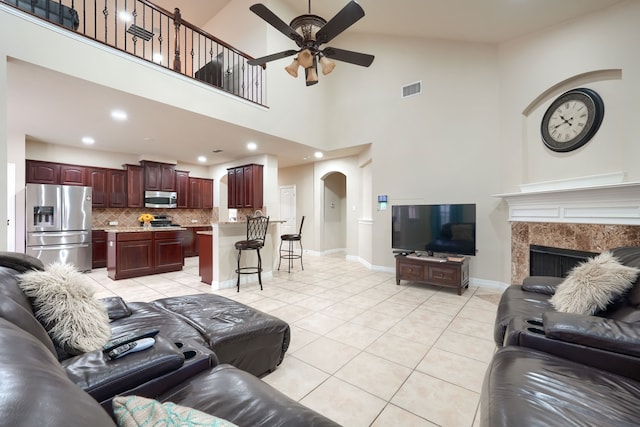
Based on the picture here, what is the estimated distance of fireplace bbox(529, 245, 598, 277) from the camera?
333 cm

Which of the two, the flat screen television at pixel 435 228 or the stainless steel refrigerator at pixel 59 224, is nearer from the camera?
the flat screen television at pixel 435 228

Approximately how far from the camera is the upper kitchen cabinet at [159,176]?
665 centimetres

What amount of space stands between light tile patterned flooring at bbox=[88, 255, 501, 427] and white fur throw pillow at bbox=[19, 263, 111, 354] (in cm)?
120

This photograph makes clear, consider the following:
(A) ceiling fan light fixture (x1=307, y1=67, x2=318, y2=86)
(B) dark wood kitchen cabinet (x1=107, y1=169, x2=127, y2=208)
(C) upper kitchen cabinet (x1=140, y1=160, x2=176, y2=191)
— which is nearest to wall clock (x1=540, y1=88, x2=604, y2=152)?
(A) ceiling fan light fixture (x1=307, y1=67, x2=318, y2=86)

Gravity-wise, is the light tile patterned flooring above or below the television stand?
below

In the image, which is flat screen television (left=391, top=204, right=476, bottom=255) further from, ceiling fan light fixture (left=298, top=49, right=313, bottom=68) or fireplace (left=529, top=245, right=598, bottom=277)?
ceiling fan light fixture (left=298, top=49, right=313, bottom=68)

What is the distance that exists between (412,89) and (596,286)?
4452 millimetres

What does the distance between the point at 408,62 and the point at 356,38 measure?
143 cm

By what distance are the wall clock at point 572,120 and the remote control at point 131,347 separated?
482 cm

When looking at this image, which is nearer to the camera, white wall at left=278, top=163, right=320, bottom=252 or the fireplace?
the fireplace

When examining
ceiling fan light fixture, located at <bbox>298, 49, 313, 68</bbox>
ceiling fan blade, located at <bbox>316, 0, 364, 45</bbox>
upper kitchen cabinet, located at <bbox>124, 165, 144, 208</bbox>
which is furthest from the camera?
upper kitchen cabinet, located at <bbox>124, 165, 144, 208</bbox>

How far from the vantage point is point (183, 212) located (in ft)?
25.7

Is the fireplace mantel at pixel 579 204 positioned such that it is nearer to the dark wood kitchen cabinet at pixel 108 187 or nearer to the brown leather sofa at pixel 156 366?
the brown leather sofa at pixel 156 366

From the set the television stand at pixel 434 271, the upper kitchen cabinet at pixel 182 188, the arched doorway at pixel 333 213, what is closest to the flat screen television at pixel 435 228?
the television stand at pixel 434 271
